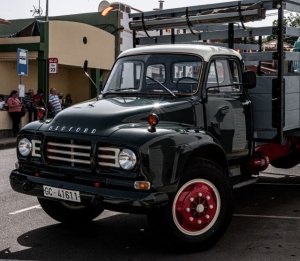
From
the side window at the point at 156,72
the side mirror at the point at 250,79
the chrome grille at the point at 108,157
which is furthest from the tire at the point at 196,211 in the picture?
the side window at the point at 156,72

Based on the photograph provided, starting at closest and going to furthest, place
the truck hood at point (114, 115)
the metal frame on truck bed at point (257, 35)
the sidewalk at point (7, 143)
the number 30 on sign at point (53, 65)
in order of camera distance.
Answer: the truck hood at point (114, 115) → the metal frame on truck bed at point (257, 35) → the sidewalk at point (7, 143) → the number 30 on sign at point (53, 65)

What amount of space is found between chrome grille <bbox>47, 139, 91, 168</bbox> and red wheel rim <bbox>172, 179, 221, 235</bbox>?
932 millimetres

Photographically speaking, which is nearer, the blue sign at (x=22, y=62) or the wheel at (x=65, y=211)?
the wheel at (x=65, y=211)

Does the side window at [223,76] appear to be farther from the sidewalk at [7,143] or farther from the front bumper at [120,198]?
the sidewalk at [7,143]

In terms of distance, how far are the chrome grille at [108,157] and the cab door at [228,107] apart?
1354 millimetres

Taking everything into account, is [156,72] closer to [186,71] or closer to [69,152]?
[186,71]

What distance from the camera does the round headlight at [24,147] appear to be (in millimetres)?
5477

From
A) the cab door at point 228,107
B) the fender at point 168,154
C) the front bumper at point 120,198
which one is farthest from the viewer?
the cab door at point 228,107

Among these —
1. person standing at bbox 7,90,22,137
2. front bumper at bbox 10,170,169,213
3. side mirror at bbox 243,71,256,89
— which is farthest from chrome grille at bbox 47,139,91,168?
person standing at bbox 7,90,22,137

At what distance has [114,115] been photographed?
5.15 meters

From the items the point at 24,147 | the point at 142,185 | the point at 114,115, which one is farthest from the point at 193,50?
the point at 24,147

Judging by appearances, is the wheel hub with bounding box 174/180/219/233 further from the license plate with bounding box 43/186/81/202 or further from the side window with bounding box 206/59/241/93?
the side window with bounding box 206/59/241/93

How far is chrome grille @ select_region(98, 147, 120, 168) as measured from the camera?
4.78 m

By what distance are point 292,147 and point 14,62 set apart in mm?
19312
